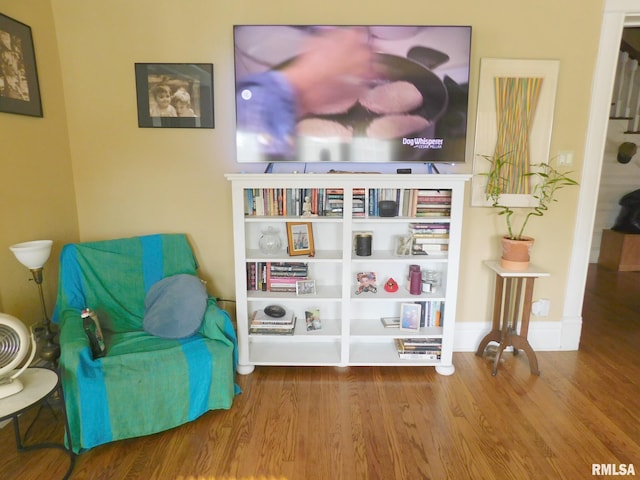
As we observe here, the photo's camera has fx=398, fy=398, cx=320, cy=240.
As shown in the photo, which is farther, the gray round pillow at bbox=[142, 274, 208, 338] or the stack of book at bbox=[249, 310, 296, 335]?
the stack of book at bbox=[249, 310, 296, 335]

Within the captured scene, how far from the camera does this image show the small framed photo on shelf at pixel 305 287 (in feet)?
7.97

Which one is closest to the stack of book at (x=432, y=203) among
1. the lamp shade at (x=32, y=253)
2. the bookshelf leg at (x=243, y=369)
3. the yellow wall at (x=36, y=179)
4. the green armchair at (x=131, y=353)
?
the green armchair at (x=131, y=353)

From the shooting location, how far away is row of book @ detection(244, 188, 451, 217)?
2.32 meters

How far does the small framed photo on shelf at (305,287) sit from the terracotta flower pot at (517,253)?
120cm

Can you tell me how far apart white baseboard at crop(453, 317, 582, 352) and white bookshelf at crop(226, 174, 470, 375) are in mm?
323

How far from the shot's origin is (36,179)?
219 centimetres

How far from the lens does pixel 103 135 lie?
2459 millimetres

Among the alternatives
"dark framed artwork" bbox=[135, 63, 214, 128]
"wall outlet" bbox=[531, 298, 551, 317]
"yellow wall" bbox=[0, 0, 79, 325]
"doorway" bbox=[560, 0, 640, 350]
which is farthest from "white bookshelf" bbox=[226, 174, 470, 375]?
"yellow wall" bbox=[0, 0, 79, 325]

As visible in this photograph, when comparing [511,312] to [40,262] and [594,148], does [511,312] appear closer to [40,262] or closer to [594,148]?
[594,148]

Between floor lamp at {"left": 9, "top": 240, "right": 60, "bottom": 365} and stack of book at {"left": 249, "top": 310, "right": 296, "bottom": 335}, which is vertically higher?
floor lamp at {"left": 9, "top": 240, "right": 60, "bottom": 365}

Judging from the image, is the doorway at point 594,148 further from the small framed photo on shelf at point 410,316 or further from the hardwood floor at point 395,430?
the small framed photo on shelf at point 410,316

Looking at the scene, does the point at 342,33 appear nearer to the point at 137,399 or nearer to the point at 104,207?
the point at 104,207

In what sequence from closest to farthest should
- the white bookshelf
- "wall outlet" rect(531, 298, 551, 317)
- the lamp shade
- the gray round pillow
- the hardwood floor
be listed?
1. the hardwood floor
2. the lamp shade
3. the gray round pillow
4. the white bookshelf
5. "wall outlet" rect(531, 298, 551, 317)

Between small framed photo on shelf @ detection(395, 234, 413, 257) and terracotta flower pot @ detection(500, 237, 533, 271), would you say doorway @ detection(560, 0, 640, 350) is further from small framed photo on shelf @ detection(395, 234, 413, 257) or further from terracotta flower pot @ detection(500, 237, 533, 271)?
small framed photo on shelf @ detection(395, 234, 413, 257)
